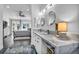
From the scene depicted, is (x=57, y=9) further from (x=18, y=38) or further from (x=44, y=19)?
(x=18, y=38)

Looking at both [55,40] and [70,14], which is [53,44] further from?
[70,14]

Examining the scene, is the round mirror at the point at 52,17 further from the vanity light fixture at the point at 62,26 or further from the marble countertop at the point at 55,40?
the marble countertop at the point at 55,40

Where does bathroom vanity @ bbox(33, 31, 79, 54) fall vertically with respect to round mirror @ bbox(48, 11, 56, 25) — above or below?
below

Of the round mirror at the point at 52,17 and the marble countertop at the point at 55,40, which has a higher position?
the round mirror at the point at 52,17

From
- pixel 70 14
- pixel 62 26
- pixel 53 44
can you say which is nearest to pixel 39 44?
pixel 53 44

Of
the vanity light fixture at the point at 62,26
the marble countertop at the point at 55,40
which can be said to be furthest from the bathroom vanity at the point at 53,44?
the vanity light fixture at the point at 62,26

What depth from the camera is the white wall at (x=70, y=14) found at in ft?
6.61

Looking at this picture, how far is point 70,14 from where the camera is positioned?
204 centimetres

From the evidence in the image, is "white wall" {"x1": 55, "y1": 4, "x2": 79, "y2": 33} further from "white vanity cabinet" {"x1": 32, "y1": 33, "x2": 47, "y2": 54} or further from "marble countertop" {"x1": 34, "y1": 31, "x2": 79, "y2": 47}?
"white vanity cabinet" {"x1": 32, "y1": 33, "x2": 47, "y2": 54}

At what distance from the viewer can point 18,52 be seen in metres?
2.13

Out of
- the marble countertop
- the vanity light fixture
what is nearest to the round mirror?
the vanity light fixture

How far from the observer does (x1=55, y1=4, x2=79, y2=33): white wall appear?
2016 mm
